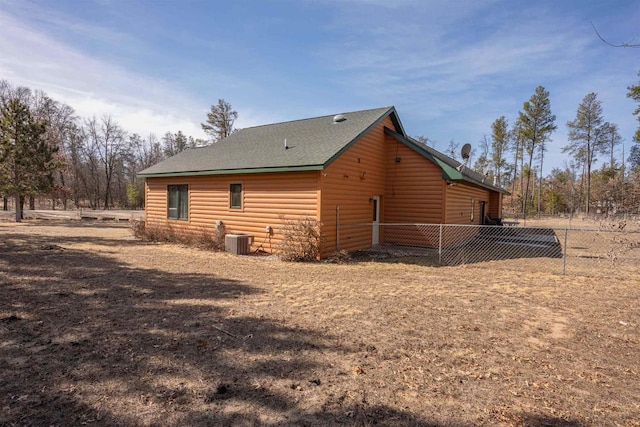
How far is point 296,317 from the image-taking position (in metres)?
4.96

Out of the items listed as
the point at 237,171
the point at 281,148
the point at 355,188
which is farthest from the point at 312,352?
the point at 281,148

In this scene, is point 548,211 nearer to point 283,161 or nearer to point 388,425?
point 283,161

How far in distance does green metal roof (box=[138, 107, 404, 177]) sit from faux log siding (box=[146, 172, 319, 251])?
39 centimetres

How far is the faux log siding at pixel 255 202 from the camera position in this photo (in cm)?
1028

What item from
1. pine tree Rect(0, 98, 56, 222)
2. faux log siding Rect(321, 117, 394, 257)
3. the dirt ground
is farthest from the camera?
pine tree Rect(0, 98, 56, 222)

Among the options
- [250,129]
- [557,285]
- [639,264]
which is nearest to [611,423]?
[557,285]

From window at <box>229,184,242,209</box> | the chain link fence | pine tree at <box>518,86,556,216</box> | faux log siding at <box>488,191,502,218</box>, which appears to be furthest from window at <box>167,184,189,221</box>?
pine tree at <box>518,86,556,216</box>

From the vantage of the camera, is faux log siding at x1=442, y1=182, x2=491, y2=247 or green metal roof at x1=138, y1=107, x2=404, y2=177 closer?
green metal roof at x1=138, y1=107, x2=404, y2=177

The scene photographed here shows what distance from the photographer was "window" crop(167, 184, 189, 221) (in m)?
14.1

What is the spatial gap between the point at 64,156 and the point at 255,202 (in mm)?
38114

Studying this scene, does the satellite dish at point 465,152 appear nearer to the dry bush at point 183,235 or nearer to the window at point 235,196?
the window at point 235,196

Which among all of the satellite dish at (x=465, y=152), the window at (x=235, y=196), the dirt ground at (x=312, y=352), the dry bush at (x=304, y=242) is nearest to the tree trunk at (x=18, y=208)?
the window at (x=235, y=196)

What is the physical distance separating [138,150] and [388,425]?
193ft

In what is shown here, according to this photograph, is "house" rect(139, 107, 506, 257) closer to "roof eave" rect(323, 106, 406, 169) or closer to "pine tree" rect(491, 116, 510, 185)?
"roof eave" rect(323, 106, 406, 169)
